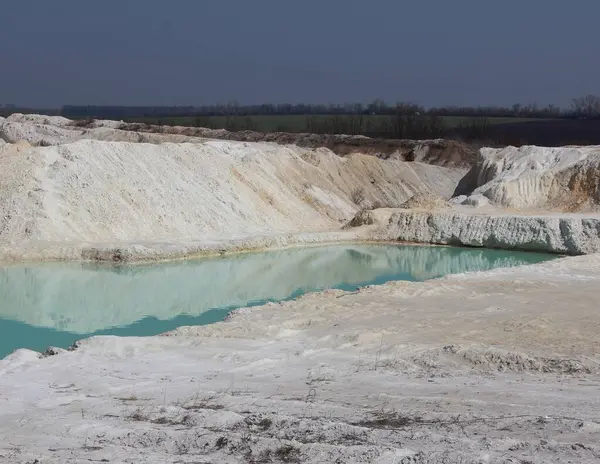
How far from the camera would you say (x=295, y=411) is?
739cm

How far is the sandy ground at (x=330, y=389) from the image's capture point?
6.08 meters

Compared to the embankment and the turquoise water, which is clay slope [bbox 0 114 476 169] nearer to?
the embankment

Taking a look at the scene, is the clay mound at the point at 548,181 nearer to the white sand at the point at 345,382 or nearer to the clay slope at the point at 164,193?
the clay slope at the point at 164,193

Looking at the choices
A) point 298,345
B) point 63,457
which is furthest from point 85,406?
point 298,345

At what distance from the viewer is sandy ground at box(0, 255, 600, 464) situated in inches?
239

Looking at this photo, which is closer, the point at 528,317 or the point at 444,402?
the point at 444,402

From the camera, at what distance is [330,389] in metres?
8.48

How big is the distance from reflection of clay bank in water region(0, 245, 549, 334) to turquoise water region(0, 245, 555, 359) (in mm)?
23

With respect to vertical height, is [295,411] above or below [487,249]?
above

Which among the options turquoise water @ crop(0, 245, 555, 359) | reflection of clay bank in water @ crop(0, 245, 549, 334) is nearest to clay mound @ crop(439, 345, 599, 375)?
turquoise water @ crop(0, 245, 555, 359)

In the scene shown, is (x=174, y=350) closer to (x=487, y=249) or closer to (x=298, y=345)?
(x=298, y=345)

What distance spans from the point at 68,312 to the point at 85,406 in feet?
34.8

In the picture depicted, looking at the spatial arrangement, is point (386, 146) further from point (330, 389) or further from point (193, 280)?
point (330, 389)

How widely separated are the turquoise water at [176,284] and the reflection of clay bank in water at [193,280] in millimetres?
23
